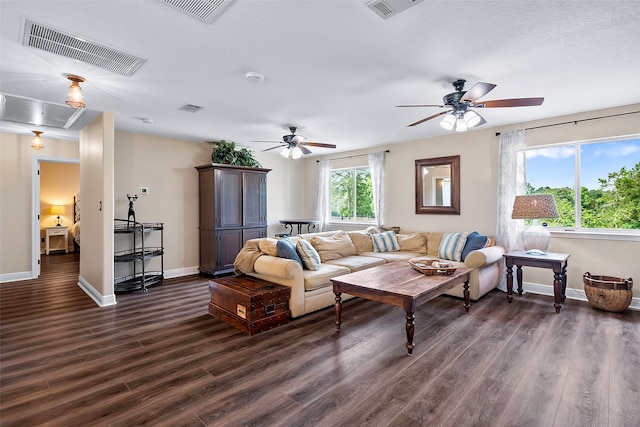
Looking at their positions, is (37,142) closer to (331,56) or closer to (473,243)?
(331,56)

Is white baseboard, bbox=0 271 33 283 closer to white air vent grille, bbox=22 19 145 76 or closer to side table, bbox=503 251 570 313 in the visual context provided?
white air vent grille, bbox=22 19 145 76

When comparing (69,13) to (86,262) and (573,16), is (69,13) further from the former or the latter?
(86,262)

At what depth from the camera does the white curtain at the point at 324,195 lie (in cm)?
734

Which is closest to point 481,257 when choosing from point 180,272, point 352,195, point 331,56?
point 331,56

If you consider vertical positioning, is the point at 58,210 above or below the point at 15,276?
above

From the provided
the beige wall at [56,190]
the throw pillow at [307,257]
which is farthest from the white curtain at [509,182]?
the beige wall at [56,190]

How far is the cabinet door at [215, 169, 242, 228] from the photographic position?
18.5ft

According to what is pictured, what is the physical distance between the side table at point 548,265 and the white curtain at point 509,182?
51cm

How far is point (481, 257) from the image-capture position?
407 cm

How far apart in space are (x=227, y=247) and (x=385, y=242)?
113 inches

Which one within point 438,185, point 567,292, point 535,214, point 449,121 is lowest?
point 567,292

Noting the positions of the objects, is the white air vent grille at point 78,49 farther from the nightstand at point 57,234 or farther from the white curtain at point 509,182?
the nightstand at point 57,234

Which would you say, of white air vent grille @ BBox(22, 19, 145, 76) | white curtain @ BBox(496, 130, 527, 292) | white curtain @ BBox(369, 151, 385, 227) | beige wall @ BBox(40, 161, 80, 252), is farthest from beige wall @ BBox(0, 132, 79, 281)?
white curtain @ BBox(496, 130, 527, 292)

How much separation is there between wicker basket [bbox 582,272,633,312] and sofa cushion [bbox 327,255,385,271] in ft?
8.39
